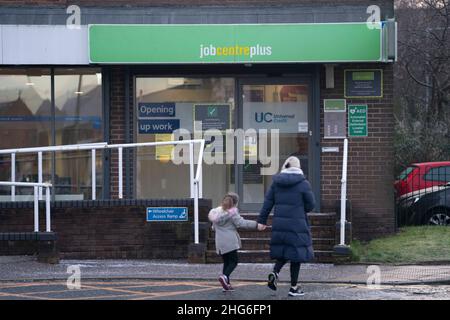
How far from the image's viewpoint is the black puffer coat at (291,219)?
9.88 metres

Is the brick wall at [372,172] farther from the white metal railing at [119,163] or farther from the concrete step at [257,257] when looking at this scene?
the white metal railing at [119,163]

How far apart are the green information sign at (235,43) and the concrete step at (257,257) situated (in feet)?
10.5

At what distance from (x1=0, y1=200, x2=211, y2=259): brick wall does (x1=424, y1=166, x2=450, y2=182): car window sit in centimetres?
656

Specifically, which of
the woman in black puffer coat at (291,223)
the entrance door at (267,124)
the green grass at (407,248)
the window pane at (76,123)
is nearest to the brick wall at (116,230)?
the window pane at (76,123)

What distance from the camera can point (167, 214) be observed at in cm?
1335

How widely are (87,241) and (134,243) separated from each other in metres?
0.73

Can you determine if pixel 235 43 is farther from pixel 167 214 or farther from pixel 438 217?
pixel 438 217

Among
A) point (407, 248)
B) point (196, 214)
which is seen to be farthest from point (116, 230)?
point (407, 248)

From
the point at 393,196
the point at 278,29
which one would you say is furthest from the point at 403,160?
the point at 278,29

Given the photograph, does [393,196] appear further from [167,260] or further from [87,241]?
[87,241]

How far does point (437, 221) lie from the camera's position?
17000 mm

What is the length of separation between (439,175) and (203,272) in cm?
795
